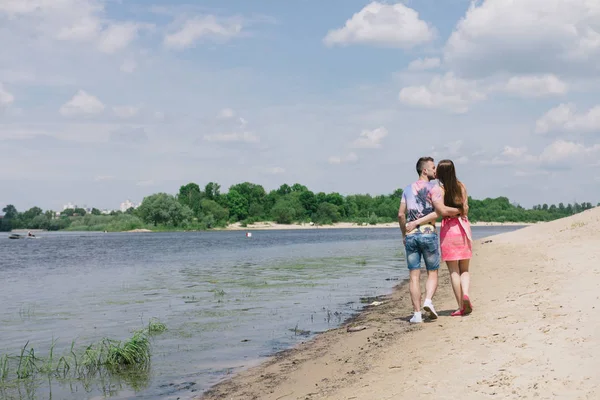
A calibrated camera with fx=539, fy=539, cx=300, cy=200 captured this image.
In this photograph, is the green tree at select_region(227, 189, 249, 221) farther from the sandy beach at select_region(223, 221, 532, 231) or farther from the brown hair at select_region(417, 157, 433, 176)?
the brown hair at select_region(417, 157, 433, 176)

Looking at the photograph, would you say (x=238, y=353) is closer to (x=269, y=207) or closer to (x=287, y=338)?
(x=287, y=338)

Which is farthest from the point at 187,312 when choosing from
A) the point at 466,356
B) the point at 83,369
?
the point at 466,356

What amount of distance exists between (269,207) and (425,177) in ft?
553

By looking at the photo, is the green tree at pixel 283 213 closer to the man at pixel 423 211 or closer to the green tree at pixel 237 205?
the green tree at pixel 237 205

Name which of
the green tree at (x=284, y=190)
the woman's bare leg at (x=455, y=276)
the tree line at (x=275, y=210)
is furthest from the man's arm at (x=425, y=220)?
the green tree at (x=284, y=190)

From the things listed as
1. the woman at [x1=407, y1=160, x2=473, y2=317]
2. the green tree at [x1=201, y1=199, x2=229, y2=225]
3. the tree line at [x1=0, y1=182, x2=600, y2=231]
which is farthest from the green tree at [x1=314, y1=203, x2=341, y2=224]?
the woman at [x1=407, y1=160, x2=473, y2=317]

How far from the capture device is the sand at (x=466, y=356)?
5.61 meters

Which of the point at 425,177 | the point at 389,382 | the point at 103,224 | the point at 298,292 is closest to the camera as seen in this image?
the point at 389,382

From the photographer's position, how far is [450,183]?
8.87 metres

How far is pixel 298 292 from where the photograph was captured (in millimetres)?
18672

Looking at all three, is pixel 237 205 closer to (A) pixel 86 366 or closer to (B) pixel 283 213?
(B) pixel 283 213

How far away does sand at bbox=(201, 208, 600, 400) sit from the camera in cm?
561

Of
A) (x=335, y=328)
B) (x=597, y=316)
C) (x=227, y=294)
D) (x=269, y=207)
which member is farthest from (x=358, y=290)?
(x=269, y=207)

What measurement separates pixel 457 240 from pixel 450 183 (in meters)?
0.99
